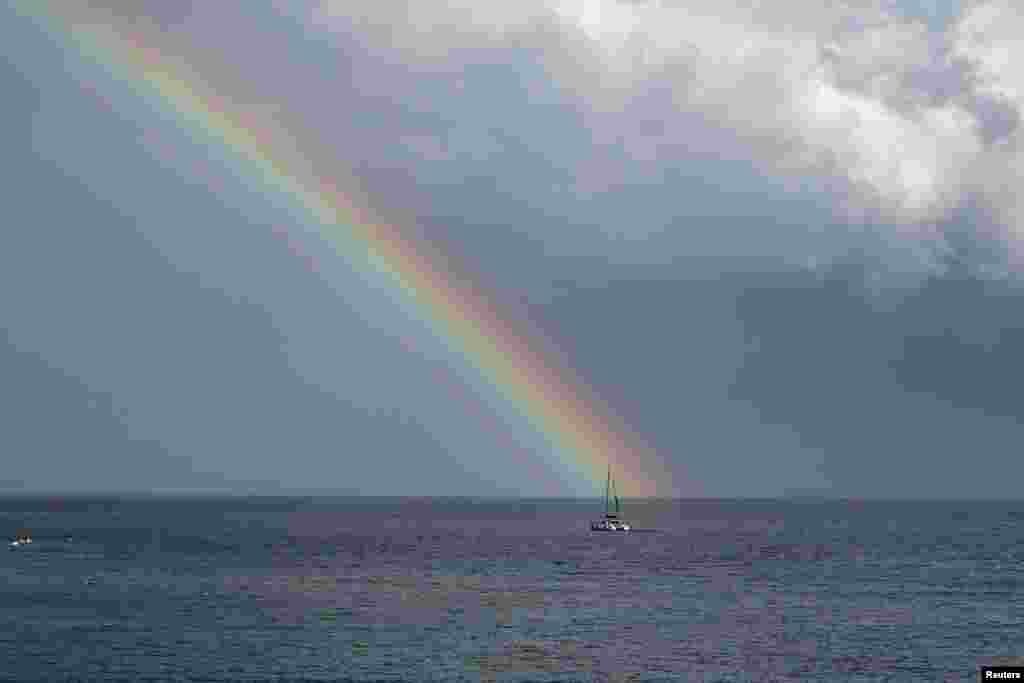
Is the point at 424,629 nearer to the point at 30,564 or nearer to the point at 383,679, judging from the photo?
the point at 383,679

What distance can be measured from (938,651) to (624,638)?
23.1 m

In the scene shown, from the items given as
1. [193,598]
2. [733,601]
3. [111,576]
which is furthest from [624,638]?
[111,576]

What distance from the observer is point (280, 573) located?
6088 inches

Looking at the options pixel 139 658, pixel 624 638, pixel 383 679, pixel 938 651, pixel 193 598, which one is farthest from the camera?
pixel 193 598

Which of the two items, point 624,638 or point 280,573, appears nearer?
point 624,638

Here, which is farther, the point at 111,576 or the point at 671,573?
the point at 671,573

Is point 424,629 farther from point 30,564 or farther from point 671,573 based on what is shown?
point 30,564

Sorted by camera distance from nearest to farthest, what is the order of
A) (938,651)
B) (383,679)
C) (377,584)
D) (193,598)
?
(383,679) < (938,651) < (193,598) < (377,584)

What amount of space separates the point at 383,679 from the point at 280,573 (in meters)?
79.0

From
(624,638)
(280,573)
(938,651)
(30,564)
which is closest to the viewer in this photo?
(938,651)

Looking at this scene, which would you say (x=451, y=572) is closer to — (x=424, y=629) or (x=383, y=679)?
(x=424, y=629)

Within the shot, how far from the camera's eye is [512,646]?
9306 centimetres

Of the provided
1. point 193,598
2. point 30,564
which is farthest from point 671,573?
point 30,564

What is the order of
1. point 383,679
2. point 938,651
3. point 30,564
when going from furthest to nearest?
1. point 30,564
2. point 938,651
3. point 383,679
